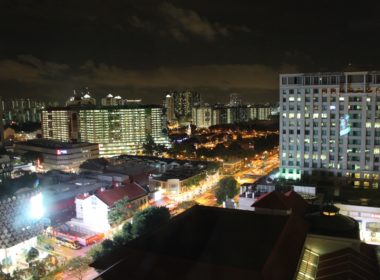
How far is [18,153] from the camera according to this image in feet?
123

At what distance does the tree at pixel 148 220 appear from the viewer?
1317 centimetres

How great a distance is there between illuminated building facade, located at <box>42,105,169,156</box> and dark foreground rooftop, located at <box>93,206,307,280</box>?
3419cm

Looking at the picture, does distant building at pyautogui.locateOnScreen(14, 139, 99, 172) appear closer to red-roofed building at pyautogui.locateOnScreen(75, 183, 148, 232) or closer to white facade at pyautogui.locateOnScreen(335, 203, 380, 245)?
red-roofed building at pyautogui.locateOnScreen(75, 183, 148, 232)

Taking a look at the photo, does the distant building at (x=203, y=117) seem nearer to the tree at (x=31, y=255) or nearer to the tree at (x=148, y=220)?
the tree at (x=148, y=220)

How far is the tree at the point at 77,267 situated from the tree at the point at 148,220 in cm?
191

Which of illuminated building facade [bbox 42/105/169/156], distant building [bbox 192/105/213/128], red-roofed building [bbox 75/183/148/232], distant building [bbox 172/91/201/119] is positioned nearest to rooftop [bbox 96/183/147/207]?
red-roofed building [bbox 75/183/148/232]

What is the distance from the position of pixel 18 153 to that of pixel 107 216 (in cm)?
2567

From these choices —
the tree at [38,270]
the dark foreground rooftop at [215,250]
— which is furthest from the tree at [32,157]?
the dark foreground rooftop at [215,250]

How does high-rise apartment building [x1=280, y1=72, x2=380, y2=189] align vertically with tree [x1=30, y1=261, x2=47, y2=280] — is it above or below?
above

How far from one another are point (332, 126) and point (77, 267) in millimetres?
15915

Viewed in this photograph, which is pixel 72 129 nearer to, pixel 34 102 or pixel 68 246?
pixel 68 246

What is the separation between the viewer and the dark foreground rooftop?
6.52 meters

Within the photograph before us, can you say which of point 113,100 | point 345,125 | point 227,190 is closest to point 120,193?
point 227,190

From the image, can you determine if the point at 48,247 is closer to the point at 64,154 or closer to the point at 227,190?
the point at 227,190
